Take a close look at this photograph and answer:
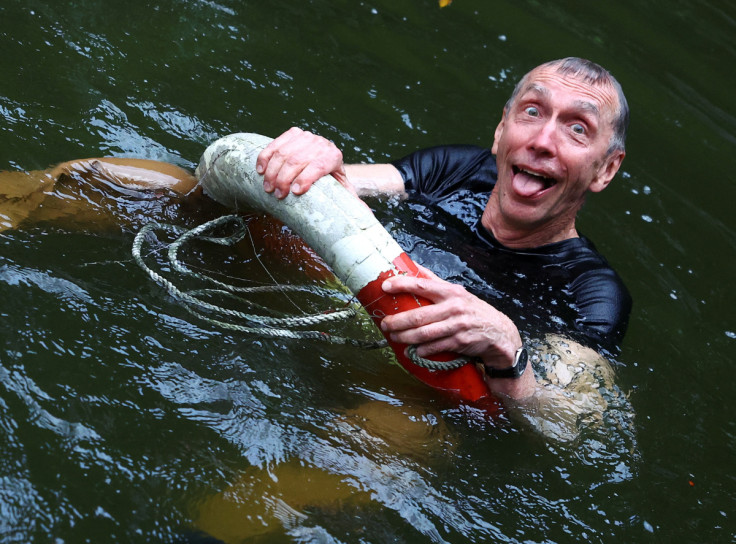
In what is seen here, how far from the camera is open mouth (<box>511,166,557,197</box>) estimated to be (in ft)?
12.3

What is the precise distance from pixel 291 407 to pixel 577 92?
6.36ft

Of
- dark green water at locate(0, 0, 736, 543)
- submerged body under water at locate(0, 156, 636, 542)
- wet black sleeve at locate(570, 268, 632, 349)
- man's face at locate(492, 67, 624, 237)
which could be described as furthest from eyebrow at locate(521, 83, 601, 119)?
dark green water at locate(0, 0, 736, 543)

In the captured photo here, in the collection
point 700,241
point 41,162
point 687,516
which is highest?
point 700,241

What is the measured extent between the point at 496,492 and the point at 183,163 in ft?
8.53

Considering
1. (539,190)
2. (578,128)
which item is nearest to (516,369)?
(539,190)

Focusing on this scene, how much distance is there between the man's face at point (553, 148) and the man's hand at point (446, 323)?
99 cm

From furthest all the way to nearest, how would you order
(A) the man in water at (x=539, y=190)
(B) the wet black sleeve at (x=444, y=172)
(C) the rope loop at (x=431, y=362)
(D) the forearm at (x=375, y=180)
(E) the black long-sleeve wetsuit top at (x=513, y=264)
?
(B) the wet black sleeve at (x=444, y=172) < (D) the forearm at (x=375, y=180) < (E) the black long-sleeve wetsuit top at (x=513, y=264) < (A) the man in water at (x=539, y=190) < (C) the rope loop at (x=431, y=362)

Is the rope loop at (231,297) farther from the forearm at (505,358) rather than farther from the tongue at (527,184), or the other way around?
the tongue at (527,184)

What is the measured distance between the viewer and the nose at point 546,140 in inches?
144

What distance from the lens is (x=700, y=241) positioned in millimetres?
5414

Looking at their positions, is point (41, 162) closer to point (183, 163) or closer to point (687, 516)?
point (183, 163)

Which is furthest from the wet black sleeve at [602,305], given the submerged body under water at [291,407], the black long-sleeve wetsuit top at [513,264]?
the submerged body under water at [291,407]

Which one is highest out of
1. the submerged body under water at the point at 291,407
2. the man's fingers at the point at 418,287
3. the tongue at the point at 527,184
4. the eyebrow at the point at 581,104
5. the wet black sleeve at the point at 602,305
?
the eyebrow at the point at 581,104

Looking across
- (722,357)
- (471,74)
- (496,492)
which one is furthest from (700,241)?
(496,492)
